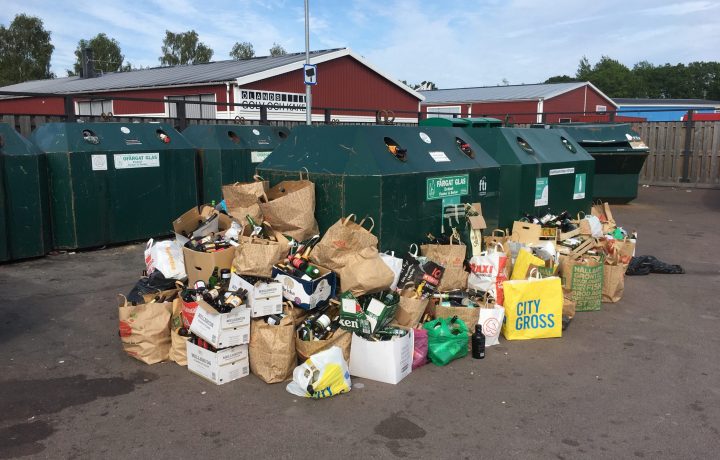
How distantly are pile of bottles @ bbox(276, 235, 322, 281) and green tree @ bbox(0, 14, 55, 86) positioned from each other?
50122mm

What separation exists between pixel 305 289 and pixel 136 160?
462cm

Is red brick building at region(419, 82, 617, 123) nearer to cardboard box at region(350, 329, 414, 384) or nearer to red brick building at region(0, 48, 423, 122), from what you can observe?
red brick building at region(0, 48, 423, 122)

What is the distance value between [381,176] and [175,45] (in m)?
52.6

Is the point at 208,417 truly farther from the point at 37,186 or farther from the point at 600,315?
the point at 37,186

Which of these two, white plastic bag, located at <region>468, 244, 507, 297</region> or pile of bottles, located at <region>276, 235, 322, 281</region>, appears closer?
pile of bottles, located at <region>276, 235, 322, 281</region>

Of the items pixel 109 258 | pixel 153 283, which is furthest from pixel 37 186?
pixel 153 283

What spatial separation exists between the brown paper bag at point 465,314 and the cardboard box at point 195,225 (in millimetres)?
1953

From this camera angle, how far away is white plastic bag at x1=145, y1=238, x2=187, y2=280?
461cm

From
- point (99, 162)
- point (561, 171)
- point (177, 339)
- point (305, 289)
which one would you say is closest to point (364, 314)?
point (305, 289)

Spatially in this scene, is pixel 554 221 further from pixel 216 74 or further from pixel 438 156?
pixel 216 74

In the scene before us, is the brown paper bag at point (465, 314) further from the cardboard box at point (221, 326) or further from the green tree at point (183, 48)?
the green tree at point (183, 48)

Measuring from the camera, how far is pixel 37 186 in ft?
22.1

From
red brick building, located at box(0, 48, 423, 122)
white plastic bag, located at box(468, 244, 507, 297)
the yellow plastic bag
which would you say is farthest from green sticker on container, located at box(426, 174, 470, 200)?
red brick building, located at box(0, 48, 423, 122)

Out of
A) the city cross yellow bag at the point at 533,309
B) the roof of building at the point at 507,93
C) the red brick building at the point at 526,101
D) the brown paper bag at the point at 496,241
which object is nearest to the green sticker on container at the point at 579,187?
the brown paper bag at the point at 496,241
